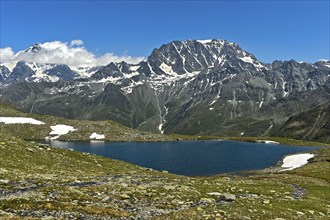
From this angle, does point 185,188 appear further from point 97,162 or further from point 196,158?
point 196,158

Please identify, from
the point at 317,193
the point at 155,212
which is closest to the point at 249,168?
the point at 317,193

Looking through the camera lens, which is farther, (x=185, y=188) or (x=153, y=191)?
(x=185, y=188)

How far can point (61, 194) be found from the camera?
28.1m

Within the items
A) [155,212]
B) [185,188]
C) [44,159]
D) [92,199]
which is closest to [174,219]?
[155,212]

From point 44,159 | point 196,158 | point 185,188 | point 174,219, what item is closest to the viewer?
point 174,219

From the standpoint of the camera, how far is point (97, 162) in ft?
200

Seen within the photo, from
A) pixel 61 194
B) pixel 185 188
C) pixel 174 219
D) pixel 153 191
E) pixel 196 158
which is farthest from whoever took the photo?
pixel 196 158

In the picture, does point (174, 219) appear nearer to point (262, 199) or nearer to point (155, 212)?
point (155, 212)

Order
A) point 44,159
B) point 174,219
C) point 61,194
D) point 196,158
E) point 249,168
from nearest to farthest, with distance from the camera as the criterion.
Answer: point 174,219, point 61,194, point 44,159, point 249,168, point 196,158

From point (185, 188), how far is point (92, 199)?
42.0ft

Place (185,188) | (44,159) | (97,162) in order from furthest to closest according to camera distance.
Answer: (97,162) < (44,159) < (185,188)

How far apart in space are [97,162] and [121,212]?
36.8 m

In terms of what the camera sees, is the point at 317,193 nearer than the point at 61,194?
No

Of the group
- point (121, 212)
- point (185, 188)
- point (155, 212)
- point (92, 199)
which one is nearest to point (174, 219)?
point (155, 212)
